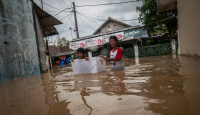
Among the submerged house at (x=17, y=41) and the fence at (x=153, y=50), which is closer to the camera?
the submerged house at (x=17, y=41)

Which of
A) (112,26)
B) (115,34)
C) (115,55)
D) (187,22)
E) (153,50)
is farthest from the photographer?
(112,26)

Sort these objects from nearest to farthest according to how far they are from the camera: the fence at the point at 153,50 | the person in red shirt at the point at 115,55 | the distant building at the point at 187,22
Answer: the person in red shirt at the point at 115,55, the distant building at the point at 187,22, the fence at the point at 153,50

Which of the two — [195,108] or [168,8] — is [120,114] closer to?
[195,108]

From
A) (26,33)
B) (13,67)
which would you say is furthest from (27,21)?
(13,67)

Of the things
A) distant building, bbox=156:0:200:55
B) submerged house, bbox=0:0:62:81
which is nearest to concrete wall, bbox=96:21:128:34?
distant building, bbox=156:0:200:55

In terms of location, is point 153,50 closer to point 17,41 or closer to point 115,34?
point 115,34

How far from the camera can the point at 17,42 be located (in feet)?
16.1

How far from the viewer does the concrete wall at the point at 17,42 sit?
14.5 feet

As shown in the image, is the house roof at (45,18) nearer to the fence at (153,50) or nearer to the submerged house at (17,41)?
the submerged house at (17,41)

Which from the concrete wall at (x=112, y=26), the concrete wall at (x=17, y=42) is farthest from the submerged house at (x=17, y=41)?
the concrete wall at (x=112, y=26)

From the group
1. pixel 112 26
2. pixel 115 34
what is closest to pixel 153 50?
pixel 115 34

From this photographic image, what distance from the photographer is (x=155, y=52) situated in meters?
12.9

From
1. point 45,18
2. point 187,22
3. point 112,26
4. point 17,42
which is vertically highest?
point 112,26

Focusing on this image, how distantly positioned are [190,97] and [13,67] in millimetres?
5773
